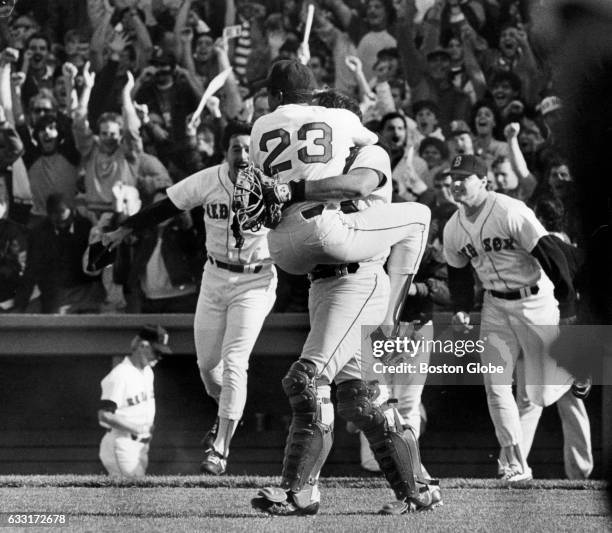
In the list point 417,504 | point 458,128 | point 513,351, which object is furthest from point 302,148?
point 458,128

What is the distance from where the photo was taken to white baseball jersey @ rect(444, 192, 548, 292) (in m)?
6.48

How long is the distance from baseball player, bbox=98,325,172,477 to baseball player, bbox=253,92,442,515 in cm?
315

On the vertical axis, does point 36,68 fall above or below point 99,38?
below

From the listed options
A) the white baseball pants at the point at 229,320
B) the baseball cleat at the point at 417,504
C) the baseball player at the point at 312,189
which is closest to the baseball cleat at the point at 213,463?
the white baseball pants at the point at 229,320

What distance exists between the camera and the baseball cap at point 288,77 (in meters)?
4.46

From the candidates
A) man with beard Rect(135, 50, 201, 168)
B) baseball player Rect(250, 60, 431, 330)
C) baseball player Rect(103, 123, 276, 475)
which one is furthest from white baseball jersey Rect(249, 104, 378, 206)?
man with beard Rect(135, 50, 201, 168)

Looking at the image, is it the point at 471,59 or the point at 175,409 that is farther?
the point at 175,409

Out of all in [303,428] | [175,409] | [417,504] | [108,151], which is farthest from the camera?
[175,409]

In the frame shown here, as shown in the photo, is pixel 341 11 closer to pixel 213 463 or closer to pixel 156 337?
pixel 156 337

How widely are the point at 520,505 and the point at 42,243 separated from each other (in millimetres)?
4118

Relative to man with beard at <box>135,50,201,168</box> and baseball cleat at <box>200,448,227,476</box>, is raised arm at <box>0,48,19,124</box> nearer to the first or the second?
man with beard at <box>135,50,201,168</box>

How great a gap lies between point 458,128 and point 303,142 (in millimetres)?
3530

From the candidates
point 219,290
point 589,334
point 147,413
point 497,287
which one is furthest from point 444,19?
point 589,334

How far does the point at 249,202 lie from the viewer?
4191mm
